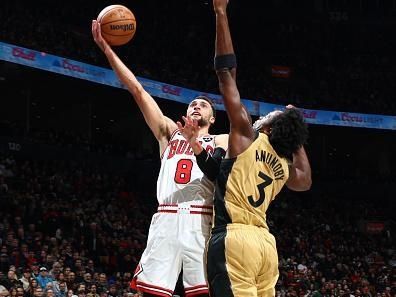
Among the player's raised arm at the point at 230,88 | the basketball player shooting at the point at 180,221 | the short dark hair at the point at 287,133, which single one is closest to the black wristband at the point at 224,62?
the player's raised arm at the point at 230,88

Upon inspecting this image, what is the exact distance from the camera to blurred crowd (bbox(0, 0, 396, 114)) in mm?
21828

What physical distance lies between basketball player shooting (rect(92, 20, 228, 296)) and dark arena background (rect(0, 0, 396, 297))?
661 centimetres

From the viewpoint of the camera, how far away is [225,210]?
395 centimetres

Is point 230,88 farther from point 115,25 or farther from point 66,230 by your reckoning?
point 66,230

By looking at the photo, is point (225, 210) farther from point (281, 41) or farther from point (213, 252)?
point (281, 41)

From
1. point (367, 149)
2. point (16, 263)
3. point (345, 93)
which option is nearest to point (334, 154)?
point (367, 149)

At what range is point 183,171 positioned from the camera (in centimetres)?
456

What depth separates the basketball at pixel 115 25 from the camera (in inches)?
201

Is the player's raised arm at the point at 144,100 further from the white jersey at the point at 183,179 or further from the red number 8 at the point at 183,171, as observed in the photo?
the red number 8 at the point at 183,171

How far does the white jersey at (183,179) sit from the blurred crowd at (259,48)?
50.0 ft

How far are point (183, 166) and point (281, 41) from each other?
25.1 metres

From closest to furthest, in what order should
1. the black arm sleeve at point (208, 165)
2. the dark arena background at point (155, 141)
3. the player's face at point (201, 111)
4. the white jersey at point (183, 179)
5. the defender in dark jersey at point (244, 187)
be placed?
the defender in dark jersey at point (244, 187) < the black arm sleeve at point (208, 165) < the white jersey at point (183, 179) < the player's face at point (201, 111) < the dark arena background at point (155, 141)

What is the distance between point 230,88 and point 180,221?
109cm

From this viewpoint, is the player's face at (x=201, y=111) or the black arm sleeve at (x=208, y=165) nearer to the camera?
the black arm sleeve at (x=208, y=165)
